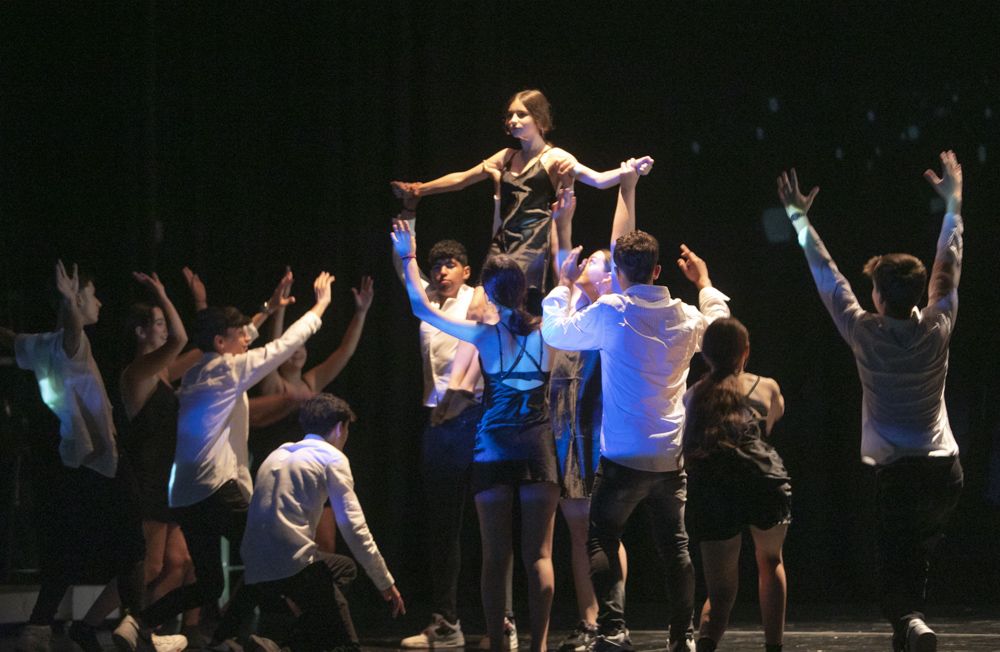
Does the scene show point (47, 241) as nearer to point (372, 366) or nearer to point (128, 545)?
point (372, 366)

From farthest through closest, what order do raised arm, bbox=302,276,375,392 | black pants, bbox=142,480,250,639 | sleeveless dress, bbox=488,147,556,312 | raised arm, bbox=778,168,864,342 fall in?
raised arm, bbox=302,276,375,392 → sleeveless dress, bbox=488,147,556,312 → black pants, bbox=142,480,250,639 → raised arm, bbox=778,168,864,342

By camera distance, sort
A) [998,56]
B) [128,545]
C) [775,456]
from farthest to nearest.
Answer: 1. [998,56]
2. [128,545]
3. [775,456]

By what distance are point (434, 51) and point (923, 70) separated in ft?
7.92

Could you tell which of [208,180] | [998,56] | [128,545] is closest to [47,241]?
[208,180]

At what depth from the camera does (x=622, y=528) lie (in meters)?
4.42

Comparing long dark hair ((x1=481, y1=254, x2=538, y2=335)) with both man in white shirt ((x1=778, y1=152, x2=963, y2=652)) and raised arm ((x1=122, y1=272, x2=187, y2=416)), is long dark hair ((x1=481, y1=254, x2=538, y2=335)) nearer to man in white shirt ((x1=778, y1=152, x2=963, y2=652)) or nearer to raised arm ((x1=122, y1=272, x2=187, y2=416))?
man in white shirt ((x1=778, y1=152, x2=963, y2=652))

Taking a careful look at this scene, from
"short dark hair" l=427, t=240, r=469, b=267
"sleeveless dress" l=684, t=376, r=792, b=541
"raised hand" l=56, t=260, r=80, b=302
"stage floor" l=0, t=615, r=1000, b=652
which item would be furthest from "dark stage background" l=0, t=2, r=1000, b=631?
"sleeveless dress" l=684, t=376, r=792, b=541

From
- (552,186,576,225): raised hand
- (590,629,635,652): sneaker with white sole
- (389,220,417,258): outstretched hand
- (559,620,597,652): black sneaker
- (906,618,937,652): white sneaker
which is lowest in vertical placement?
(559,620,597,652): black sneaker

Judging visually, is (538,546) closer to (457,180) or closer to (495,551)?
(495,551)

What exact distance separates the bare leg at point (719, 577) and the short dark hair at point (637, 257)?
90cm

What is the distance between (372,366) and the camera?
691 centimetres

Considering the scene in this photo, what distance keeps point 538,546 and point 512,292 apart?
0.86 m

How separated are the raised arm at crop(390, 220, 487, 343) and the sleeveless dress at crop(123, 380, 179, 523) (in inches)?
57.5

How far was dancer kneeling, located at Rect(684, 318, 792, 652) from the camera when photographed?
412 cm
